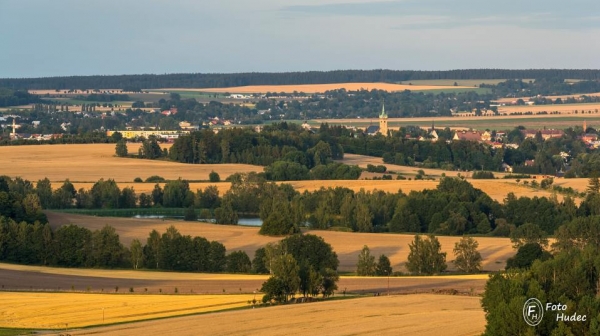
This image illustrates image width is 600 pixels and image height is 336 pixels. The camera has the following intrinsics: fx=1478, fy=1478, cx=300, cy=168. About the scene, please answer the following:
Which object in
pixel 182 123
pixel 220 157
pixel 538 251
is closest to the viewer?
pixel 538 251

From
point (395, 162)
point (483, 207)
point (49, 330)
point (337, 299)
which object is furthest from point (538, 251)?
point (395, 162)

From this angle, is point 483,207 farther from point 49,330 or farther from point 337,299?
point 49,330

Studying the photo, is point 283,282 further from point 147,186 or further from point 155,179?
point 155,179

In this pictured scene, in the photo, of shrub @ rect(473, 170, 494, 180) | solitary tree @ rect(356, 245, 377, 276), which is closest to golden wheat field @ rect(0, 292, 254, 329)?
solitary tree @ rect(356, 245, 377, 276)

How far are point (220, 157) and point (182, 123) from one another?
7322 centimetres

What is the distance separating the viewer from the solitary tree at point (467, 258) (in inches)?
2552

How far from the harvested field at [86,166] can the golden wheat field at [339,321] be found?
184 feet

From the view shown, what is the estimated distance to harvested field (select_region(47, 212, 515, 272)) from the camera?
6862 centimetres

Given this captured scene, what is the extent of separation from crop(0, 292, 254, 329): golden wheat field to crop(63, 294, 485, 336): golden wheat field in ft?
5.99

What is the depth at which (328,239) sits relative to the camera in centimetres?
7475

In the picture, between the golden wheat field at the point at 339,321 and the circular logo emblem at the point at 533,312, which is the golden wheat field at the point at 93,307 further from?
the circular logo emblem at the point at 533,312

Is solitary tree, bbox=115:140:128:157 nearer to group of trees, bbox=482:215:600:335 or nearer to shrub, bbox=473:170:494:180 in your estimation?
shrub, bbox=473:170:494:180

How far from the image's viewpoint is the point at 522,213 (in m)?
84.0

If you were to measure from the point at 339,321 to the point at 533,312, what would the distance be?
286 inches
